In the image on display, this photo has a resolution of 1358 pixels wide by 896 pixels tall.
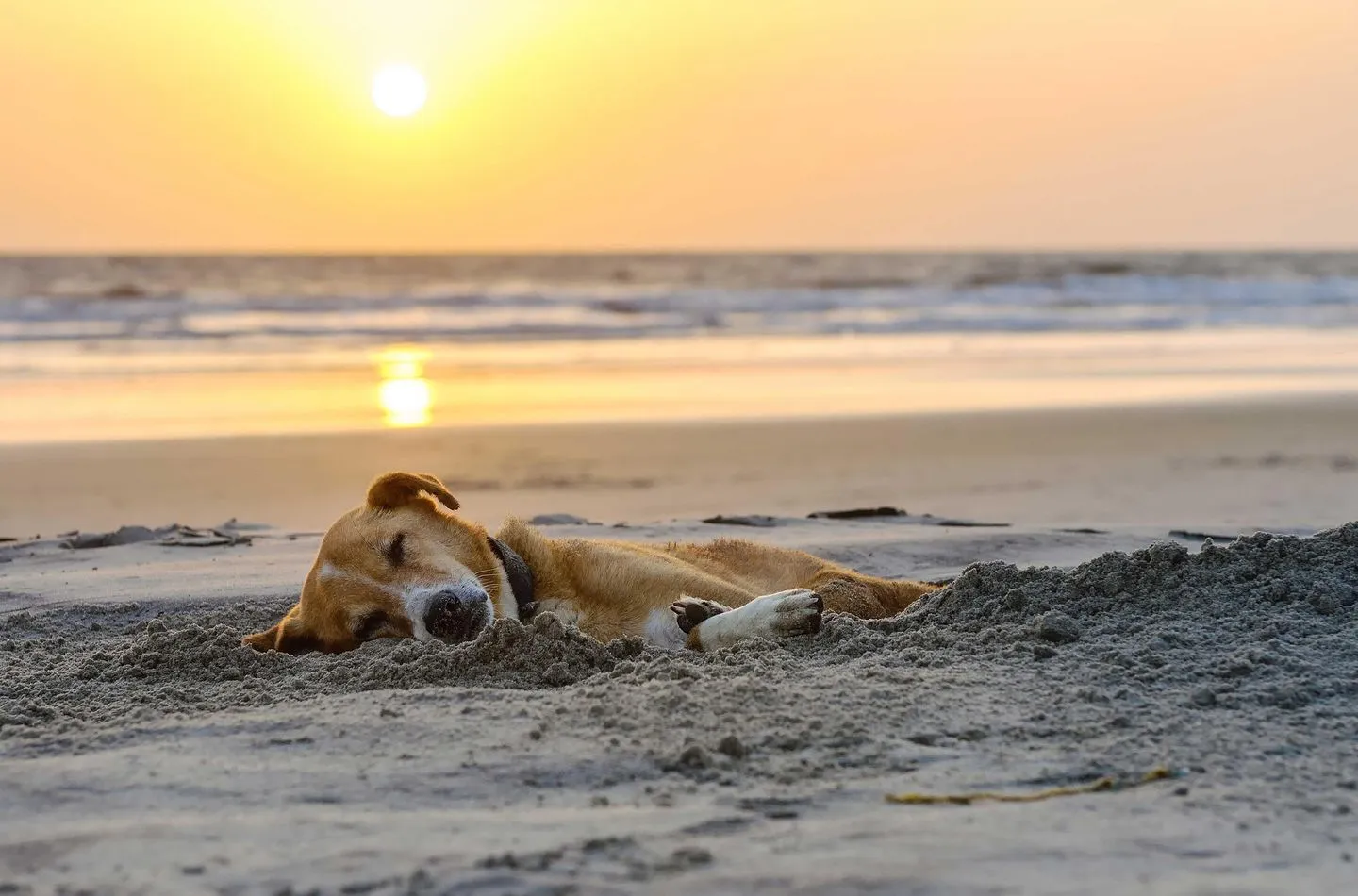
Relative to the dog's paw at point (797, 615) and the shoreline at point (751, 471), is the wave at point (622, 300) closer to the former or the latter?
the shoreline at point (751, 471)

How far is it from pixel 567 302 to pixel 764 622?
79.6 feet

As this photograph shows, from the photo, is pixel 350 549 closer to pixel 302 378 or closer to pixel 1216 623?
pixel 1216 623

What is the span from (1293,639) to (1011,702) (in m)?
0.87

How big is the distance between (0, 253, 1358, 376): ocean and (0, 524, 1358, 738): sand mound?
1291cm

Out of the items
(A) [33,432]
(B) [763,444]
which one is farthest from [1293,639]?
(A) [33,432]

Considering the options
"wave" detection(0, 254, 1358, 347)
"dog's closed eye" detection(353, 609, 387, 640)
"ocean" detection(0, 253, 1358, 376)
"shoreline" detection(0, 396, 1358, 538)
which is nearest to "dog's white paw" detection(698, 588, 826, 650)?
"dog's closed eye" detection(353, 609, 387, 640)

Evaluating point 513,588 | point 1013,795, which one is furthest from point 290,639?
point 1013,795

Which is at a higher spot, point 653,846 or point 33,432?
point 33,432

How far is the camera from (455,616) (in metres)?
4.34

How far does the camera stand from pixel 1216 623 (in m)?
3.66

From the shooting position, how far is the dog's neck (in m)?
4.75

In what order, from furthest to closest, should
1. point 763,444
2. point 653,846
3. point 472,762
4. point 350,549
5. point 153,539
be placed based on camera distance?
point 763,444
point 153,539
point 350,549
point 472,762
point 653,846

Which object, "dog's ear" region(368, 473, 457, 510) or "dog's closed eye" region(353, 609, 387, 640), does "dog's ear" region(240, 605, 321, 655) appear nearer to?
"dog's closed eye" region(353, 609, 387, 640)

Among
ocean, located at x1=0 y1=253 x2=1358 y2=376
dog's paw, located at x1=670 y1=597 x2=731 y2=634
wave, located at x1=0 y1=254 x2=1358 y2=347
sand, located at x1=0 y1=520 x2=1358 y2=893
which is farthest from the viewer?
wave, located at x1=0 y1=254 x2=1358 y2=347
